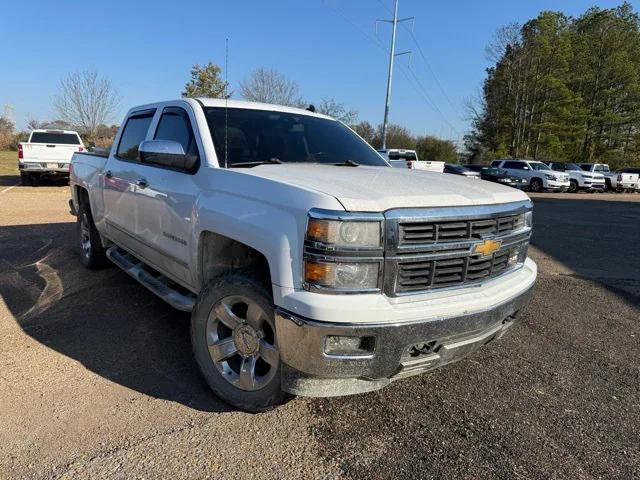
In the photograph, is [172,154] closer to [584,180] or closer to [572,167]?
[584,180]

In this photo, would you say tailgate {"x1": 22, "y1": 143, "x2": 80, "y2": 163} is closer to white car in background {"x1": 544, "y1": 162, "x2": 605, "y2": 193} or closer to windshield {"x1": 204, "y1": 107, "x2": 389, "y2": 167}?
windshield {"x1": 204, "y1": 107, "x2": 389, "y2": 167}

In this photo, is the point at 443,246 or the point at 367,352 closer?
the point at 367,352

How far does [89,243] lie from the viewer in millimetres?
5758

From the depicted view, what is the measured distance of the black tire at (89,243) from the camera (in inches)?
222

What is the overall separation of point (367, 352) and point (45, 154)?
1681 centimetres

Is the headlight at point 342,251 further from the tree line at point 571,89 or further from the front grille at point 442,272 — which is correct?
the tree line at point 571,89

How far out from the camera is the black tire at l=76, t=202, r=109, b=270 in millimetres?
5633

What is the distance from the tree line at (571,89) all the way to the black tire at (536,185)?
19.8m

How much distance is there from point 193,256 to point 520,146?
162 feet

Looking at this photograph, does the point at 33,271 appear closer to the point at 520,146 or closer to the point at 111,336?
the point at 111,336

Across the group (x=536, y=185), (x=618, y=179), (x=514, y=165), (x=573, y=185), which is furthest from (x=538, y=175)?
(x=618, y=179)

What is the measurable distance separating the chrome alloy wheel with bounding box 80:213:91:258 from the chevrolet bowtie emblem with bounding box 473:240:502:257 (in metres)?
4.84

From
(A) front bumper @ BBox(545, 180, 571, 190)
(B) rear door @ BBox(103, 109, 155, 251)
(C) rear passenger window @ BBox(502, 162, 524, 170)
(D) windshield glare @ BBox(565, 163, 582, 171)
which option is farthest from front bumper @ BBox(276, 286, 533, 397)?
(D) windshield glare @ BBox(565, 163, 582, 171)

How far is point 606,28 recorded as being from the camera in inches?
1710
